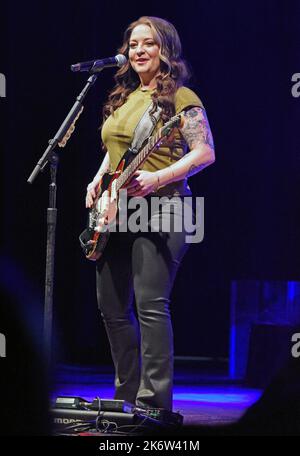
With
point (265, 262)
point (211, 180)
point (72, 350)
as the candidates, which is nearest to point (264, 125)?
point (211, 180)

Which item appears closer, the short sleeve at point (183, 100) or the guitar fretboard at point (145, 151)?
the guitar fretboard at point (145, 151)

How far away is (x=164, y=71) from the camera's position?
9.86 feet

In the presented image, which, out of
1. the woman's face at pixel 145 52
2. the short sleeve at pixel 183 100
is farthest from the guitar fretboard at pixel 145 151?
the woman's face at pixel 145 52

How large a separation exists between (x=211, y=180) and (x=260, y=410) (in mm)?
2663

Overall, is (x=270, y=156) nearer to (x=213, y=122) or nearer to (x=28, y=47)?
(x=213, y=122)

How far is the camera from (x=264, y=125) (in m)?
4.84

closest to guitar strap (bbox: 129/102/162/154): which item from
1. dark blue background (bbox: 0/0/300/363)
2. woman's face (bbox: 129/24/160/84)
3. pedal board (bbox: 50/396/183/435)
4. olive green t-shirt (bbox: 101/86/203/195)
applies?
olive green t-shirt (bbox: 101/86/203/195)

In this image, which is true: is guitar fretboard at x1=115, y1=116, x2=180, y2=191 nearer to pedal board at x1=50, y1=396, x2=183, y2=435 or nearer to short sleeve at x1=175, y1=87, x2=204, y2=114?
short sleeve at x1=175, y1=87, x2=204, y2=114

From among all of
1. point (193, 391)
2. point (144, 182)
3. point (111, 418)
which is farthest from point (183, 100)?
point (193, 391)

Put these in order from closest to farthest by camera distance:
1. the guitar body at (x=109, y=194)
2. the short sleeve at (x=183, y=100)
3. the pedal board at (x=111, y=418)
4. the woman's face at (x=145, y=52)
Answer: the pedal board at (x=111, y=418) < the guitar body at (x=109, y=194) < the short sleeve at (x=183, y=100) < the woman's face at (x=145, y=52)

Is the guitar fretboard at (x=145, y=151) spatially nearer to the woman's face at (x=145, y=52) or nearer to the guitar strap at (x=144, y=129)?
the guitar strap at (x=144, y=129)

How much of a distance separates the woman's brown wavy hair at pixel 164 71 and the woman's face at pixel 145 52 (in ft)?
0.07

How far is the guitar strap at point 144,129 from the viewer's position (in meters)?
2.87

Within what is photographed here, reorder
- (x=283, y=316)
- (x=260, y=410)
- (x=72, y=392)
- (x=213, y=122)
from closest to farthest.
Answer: (x=260, y=410), (x=72, y=392), (x=283, y=316), (x=213, y=122)
